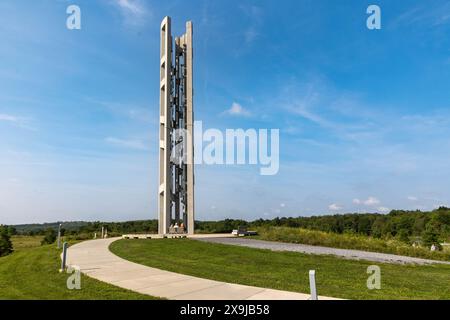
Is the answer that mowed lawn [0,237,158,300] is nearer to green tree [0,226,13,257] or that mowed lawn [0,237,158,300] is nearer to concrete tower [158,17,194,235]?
concrete tower [158,17,194,235]

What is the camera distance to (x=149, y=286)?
27.3ft

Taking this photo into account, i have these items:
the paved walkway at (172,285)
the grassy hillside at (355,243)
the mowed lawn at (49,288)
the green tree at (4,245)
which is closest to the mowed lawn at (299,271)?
the paved walkway at (172,285)

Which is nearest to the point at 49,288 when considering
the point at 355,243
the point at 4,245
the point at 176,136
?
the point at 355,243

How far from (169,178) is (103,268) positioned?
18455mm

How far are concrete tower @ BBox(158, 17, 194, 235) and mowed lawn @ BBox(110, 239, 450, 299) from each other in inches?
525

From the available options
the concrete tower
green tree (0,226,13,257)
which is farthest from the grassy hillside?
green tree (0,226,13,257)

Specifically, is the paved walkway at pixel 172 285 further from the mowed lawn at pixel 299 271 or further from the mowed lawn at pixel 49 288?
the mowed lawn at pixel 299 271

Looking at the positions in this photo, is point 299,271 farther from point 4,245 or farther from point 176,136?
point 4,245

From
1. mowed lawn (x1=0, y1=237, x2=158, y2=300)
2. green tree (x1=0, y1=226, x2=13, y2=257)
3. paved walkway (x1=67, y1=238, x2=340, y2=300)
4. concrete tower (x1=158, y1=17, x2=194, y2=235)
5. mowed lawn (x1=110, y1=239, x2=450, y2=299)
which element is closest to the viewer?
paved walkway (x1=67, y1=238, x2=340, y2=300)

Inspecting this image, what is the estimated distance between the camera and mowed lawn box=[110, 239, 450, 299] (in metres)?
8.19

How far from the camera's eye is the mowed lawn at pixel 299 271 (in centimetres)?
819

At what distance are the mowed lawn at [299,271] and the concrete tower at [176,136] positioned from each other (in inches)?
525
